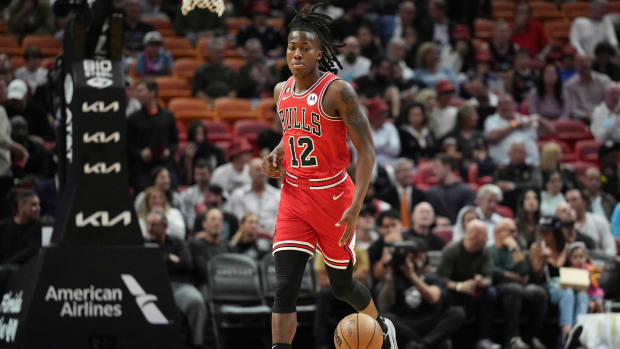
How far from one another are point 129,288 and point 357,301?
107 inches

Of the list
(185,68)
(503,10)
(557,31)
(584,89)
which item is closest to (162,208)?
(185,68)

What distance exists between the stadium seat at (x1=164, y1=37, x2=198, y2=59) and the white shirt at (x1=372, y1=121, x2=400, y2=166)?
144 inches

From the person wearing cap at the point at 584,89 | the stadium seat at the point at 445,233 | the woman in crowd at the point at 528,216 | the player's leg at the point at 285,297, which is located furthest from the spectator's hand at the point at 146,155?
the person wearing cap at the point at 584,89

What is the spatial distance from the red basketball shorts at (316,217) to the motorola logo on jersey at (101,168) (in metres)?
2.75

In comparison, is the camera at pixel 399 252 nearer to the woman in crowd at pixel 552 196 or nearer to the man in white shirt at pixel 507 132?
the woman in crowd at pixel 552 196

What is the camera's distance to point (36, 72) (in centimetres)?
1386

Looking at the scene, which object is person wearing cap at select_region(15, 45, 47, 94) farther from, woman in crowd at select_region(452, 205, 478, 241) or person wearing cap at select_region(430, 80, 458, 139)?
woman in crowd at select_region(452, 205, 478, 241)

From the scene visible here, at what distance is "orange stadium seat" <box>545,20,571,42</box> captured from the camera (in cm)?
1898

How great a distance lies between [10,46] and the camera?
1510 cm

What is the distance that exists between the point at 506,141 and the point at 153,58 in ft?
17.2

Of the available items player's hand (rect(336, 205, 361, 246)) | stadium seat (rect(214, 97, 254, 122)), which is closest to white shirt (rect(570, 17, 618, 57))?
stadium seat (rect(214, 97, 254, 122))

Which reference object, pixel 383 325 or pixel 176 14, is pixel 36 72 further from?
pixel 383 325

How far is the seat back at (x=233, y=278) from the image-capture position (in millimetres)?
11375

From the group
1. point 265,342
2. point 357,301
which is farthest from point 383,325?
point 265,342
